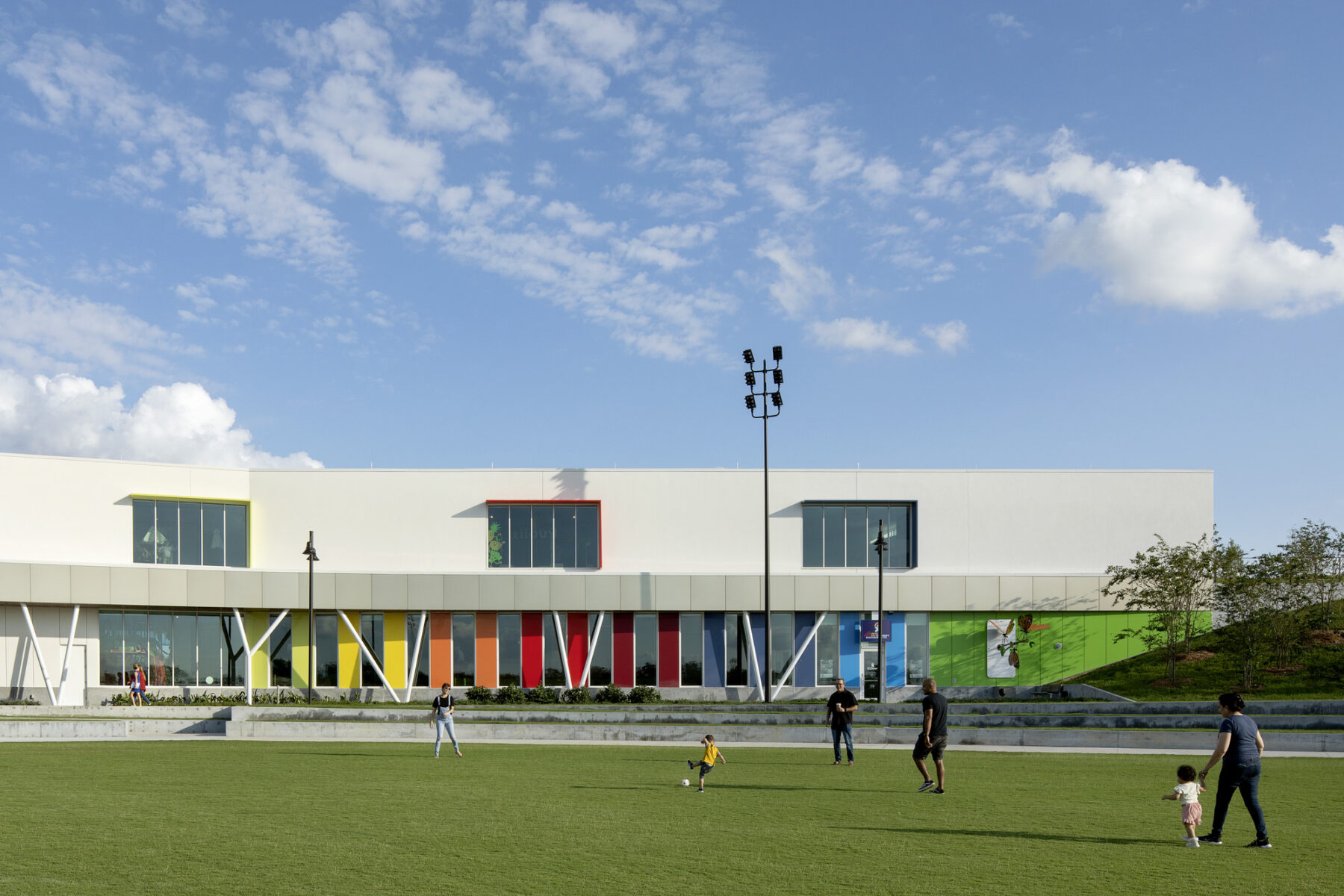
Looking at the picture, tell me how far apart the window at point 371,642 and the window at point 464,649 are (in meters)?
2.88

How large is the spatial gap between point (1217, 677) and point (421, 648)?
97.1 ft

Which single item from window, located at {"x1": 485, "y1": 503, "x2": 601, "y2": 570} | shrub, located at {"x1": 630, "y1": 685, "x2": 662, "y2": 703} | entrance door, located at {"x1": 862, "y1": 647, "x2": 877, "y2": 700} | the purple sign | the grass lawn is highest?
window, located at {"x1": 485, "y1": 503, "x2": 601, "y2": 570}

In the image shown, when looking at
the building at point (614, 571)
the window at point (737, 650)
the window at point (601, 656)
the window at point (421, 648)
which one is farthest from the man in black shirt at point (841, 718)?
the window at point (421, 648)

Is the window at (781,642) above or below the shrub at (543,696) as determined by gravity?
above

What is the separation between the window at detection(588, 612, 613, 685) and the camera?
138ft

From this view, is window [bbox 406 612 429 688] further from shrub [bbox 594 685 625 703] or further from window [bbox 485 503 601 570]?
shrub [bbox 594 685 625 703]

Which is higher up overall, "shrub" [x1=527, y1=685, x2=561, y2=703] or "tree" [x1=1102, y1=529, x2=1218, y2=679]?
"tree" [x1=1102, y1=529, x2=1218, y2=679]

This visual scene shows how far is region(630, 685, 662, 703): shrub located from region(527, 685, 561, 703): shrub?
2.78m

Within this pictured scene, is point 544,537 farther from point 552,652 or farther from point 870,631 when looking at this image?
point 870,631

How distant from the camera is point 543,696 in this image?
3997 cm

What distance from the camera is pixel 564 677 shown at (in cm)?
4197

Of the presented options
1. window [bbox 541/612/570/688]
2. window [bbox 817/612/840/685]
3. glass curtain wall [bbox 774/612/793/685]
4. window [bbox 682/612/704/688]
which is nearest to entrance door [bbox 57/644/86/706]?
window [bbox 541/612/570/688]

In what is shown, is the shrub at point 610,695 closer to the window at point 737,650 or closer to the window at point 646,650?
the window at point 646,650

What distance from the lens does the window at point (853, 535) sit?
143ft
